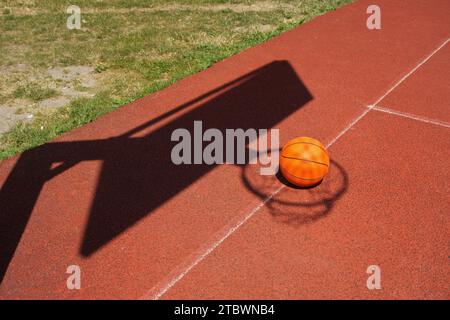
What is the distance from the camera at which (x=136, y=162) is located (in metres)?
5.94

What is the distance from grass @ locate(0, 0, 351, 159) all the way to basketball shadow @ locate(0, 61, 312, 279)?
82 centimetres

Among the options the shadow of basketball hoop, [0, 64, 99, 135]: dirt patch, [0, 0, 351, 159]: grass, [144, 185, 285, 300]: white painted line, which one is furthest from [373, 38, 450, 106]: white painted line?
[0, 64, 99, 135]: dirt patch

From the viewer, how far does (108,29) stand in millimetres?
11180

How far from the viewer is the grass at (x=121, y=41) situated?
762 centimetres

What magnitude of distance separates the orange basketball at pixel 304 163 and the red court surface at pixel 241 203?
236 mm

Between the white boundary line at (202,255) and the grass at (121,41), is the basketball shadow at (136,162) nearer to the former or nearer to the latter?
the grass at (121,41)

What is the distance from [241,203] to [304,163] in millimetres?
918

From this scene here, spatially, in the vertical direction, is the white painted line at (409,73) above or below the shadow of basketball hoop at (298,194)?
above

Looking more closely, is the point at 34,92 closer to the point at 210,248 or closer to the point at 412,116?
the point at 210,248

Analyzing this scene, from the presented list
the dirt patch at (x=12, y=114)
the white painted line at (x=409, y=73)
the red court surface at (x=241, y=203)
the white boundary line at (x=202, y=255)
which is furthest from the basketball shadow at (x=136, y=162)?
the white painted line at (x=409, y=73)

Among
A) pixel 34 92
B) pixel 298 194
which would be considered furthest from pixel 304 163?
pixel 34 92

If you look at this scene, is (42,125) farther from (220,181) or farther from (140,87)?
(220,181)

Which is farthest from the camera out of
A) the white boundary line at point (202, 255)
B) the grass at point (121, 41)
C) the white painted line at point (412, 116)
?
the grass at point (121, 41)
